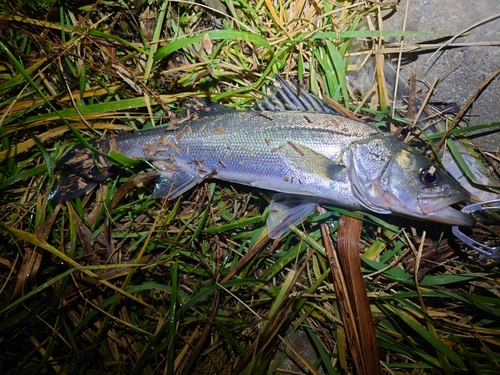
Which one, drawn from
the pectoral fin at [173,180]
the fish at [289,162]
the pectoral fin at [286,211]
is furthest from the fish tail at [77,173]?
the pectoral fin at [286,211]

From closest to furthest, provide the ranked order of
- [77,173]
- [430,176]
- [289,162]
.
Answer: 1. [430,176]
2. [289,162]
3. [77,173]

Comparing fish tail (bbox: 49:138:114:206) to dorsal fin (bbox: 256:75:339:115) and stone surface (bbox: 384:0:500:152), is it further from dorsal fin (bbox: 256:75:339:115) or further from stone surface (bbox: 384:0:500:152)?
stone surface (bbox: 384:0:500:152)

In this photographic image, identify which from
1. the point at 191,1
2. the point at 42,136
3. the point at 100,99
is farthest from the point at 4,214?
the point at 191,1

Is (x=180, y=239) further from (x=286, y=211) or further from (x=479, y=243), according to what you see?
(x=479, y=243)

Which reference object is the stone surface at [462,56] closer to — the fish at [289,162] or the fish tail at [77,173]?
the fish at [289,162]

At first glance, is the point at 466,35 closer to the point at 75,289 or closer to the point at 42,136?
the point at 42,136

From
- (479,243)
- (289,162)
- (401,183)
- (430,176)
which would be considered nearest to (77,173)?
(289,162)

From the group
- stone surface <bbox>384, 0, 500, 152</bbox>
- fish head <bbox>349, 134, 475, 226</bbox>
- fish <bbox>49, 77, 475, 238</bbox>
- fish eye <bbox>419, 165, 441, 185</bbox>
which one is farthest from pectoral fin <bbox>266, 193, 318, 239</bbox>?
stone surface <bbox>384, 0, 500, 152</bbox>
